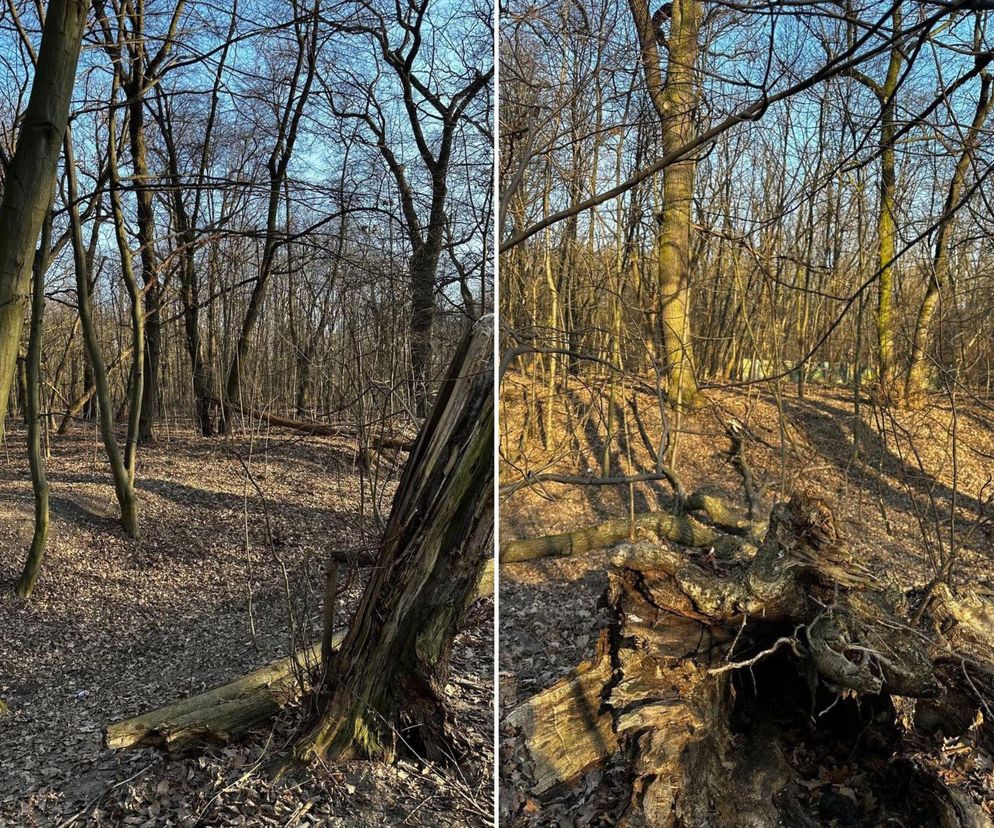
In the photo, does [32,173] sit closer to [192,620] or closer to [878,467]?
[192,620]

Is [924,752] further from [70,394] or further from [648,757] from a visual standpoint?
[70,394]

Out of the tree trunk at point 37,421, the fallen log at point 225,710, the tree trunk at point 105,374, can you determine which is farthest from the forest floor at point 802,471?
the tree trunk at point 37,421

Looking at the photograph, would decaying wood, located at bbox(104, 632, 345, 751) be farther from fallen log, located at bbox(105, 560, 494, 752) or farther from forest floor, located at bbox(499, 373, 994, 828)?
forest floor, located at bbox(499, 373, 994, 828)

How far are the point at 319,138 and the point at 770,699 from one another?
104cm

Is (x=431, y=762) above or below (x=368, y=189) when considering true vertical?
below

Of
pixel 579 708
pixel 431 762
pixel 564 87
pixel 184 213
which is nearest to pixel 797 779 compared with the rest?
pixel 579 708

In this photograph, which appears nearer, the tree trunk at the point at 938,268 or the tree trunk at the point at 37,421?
the tree trunk at the point at 938,268

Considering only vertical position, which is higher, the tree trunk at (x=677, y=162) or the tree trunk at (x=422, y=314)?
the tree trunk at (x=677, y=162)

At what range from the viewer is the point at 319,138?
3.72 feet

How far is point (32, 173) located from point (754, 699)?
133cm

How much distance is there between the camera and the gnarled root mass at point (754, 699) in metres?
0.79

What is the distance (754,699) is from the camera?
2.95 feet

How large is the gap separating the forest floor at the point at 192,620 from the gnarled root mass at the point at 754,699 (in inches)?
10.6

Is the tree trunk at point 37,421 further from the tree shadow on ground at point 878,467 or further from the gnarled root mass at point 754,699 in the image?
the tree shadow on ground at point 878,467
